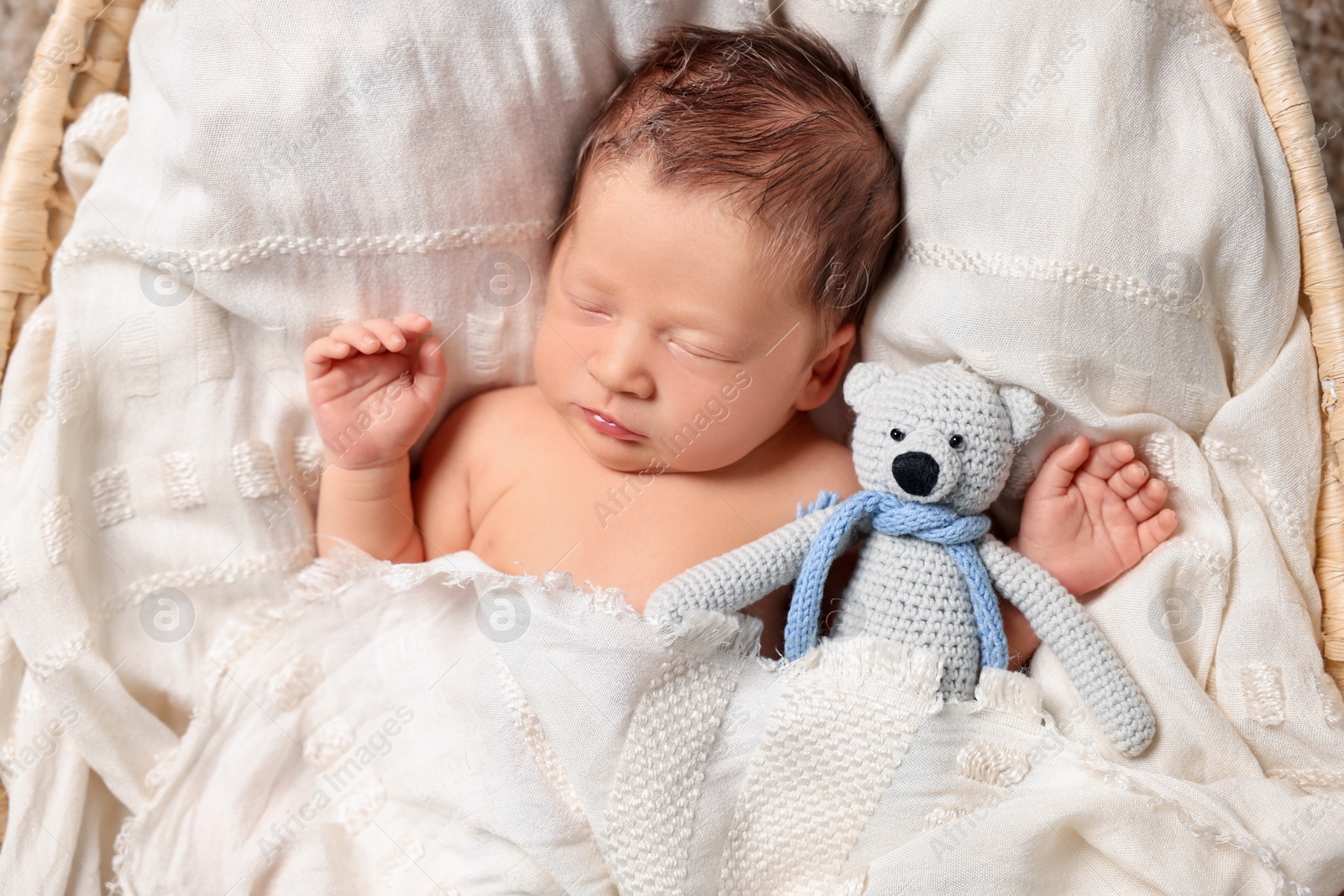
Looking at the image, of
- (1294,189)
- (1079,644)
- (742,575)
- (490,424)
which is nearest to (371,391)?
(490,424)

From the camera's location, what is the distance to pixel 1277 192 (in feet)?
4.21

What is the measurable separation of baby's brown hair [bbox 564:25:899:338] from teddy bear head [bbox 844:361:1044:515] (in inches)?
5.6

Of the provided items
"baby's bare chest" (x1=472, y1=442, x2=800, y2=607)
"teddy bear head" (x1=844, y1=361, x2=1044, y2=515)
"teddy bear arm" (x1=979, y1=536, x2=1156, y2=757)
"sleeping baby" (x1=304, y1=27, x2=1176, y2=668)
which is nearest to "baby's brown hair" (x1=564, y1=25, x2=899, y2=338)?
"sleeping baby" (x1=304, y1=27, x2=1176, y2=668)

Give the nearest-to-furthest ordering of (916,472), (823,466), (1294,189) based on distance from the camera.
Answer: (916,472) → (1294,189) → (823,466)

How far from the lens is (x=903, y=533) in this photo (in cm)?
125

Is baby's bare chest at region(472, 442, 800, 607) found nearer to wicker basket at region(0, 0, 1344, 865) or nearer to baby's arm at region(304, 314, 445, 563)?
baby's arm at region(304, 314, 445, 563)

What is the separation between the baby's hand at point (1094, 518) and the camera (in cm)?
130

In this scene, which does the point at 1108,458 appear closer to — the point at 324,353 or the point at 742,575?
the point at 742,575

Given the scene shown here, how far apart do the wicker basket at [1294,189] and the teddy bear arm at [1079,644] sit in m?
0.28

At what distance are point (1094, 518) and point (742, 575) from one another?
455 mm

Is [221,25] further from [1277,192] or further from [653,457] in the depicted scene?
[1277,192]

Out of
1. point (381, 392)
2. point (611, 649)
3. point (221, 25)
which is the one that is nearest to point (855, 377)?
point (611, 649)

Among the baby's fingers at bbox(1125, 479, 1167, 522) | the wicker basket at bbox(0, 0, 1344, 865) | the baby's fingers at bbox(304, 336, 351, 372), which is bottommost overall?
the baby's fingers at bbox(1125, 479, 1167, 522)

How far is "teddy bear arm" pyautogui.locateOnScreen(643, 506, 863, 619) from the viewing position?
3.90 feet
